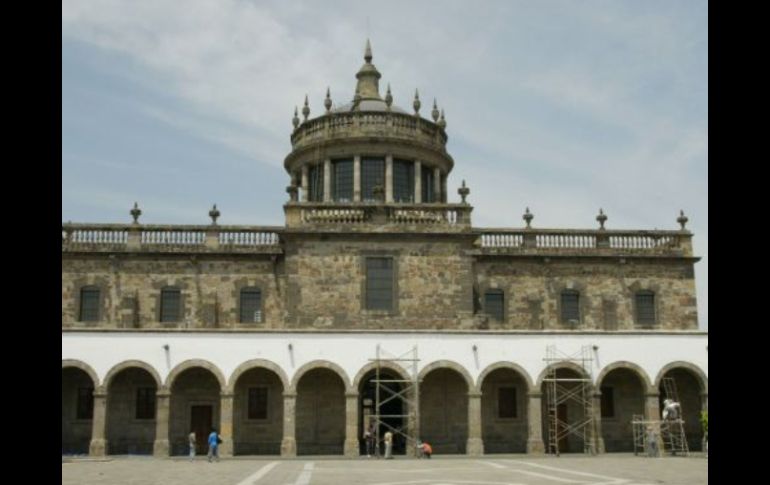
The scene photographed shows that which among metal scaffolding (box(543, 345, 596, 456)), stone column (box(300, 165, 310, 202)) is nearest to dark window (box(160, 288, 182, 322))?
stone column (box(300, 165, 310, 202))

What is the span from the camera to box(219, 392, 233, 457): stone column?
3003 centimetres

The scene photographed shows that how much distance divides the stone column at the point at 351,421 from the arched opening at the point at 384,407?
1474 millimetres

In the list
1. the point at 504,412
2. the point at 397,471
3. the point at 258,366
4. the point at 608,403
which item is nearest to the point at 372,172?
the point at 258,366

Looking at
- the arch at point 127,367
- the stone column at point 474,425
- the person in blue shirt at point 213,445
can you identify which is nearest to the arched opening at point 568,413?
the stone column at point 474,425

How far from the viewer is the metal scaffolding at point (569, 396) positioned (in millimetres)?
31281

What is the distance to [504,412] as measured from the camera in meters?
33.3

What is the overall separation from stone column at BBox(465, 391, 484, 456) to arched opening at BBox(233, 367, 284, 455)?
24.1 feet

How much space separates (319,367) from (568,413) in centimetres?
1020
